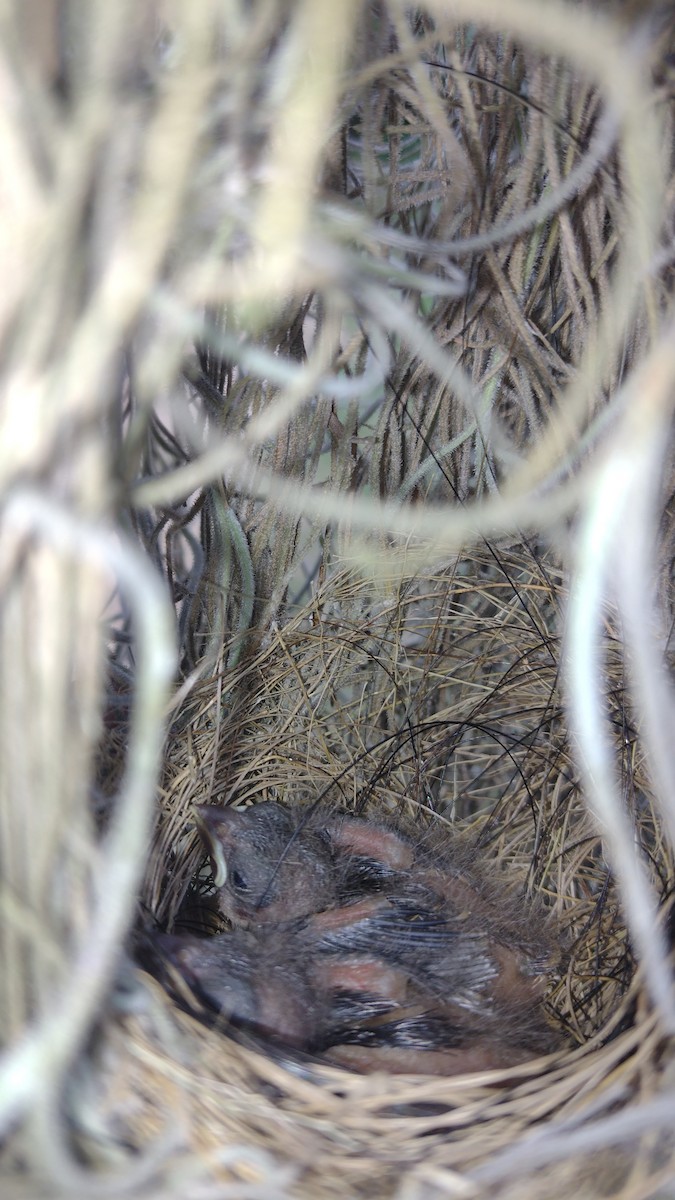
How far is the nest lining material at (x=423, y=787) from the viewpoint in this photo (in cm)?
52

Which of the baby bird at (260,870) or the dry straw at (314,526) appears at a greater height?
the dry straw at (314,526)

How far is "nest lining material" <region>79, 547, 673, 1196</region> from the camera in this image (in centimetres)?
52

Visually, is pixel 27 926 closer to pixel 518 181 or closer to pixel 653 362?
pixel 653 362

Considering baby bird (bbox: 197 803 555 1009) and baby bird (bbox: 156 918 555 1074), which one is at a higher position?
baby bird (bbox: 197 803 555 1009)

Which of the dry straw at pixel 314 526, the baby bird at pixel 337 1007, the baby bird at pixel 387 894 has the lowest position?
the baby bird at pixel 337 1007

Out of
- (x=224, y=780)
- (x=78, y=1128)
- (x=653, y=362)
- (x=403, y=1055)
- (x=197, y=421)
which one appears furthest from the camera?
(x=224, y=780)

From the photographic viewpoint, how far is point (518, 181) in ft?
2.28

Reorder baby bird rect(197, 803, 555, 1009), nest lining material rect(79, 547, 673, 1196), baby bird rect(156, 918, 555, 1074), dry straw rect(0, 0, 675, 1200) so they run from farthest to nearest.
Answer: baby bird rect(197, 803, 555, 1009), baby bird rect(156, 918, 555, 1074), nest lining material rect(79, 547, 673, 1196), dry straw rect(0, 0, 675, 1200)

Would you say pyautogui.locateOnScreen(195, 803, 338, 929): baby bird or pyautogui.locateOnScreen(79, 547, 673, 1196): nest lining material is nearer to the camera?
pyautogui.locateOnScreen(79, 547, 673, 1196): nest lining material

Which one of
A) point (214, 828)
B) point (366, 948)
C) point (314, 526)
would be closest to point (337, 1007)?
point (366, 948)

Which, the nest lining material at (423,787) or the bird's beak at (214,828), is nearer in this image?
the nest lining material at (423,787)

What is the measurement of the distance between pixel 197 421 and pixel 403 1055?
566mm

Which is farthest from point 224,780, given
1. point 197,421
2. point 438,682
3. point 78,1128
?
point 78,1128

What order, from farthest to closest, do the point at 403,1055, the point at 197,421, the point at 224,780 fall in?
the point at 224,780, the point at 197,421, the point at 403,1055
